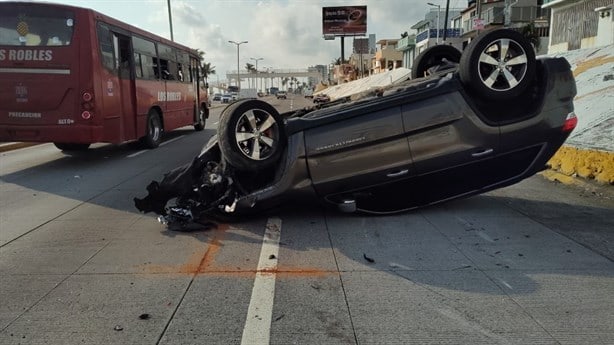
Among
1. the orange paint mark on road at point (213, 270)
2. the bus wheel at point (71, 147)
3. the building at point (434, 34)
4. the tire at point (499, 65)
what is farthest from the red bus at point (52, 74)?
the building at point (434, 34)

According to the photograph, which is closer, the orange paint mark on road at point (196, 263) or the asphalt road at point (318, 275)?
the asphalt road at point (318, 275)

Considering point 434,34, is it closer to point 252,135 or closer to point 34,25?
point 34,25

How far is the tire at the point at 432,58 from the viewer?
297 inches

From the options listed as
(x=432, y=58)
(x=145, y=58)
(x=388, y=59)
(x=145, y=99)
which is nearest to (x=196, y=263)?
(x=432, y=58)

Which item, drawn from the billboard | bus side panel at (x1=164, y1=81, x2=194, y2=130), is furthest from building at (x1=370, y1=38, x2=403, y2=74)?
bus side panel at (x1=164, y1=81, x2=194, y2=130)

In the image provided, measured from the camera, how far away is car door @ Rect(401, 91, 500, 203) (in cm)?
555

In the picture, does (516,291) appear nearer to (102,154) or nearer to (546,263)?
(546,263)

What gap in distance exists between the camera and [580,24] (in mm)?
31312

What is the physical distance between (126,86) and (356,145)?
8.07m

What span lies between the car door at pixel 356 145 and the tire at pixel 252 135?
0.36 metres

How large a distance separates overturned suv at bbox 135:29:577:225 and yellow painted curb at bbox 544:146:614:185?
2311mm

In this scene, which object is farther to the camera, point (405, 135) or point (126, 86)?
point (126, 86)

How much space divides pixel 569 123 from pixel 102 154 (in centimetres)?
1063

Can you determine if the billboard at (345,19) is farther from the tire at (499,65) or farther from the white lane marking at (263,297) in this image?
the white lane marking at (263,297)
